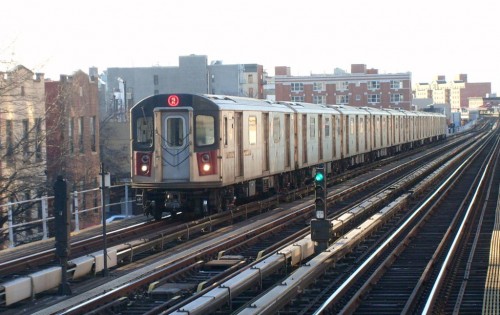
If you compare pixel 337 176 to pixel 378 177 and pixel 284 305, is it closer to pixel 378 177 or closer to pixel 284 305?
pixel 378 177

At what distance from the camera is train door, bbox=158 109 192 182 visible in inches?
780

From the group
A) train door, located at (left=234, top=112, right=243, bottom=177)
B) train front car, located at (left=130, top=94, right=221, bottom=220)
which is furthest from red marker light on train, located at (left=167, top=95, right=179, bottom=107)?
train door, located at (left=234, top=112, right=243, bottom=177)

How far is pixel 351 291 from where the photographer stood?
12367mm

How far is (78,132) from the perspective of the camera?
3828 cm

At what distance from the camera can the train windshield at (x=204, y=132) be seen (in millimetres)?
19727

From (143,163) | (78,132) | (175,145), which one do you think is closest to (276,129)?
(175,145)

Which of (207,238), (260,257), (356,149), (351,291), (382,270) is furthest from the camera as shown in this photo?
(356,149)

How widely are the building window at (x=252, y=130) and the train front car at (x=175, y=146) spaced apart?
2.43 m

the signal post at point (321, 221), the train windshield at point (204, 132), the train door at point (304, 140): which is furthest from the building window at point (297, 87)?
the signal post at point (321, 221)

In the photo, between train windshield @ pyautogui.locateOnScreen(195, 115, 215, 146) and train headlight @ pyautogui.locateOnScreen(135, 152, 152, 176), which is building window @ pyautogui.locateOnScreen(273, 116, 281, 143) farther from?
train headlight @ pyautogui.locateOnScreen(135, 152, 152, 176)

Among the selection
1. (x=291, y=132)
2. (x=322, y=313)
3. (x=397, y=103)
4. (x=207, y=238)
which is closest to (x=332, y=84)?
(x=397, y=103)

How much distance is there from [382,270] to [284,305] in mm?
3240

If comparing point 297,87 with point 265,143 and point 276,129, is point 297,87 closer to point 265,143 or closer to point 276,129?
point 276,129

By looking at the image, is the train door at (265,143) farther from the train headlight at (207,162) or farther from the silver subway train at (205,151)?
the train headlight at (207,162)
